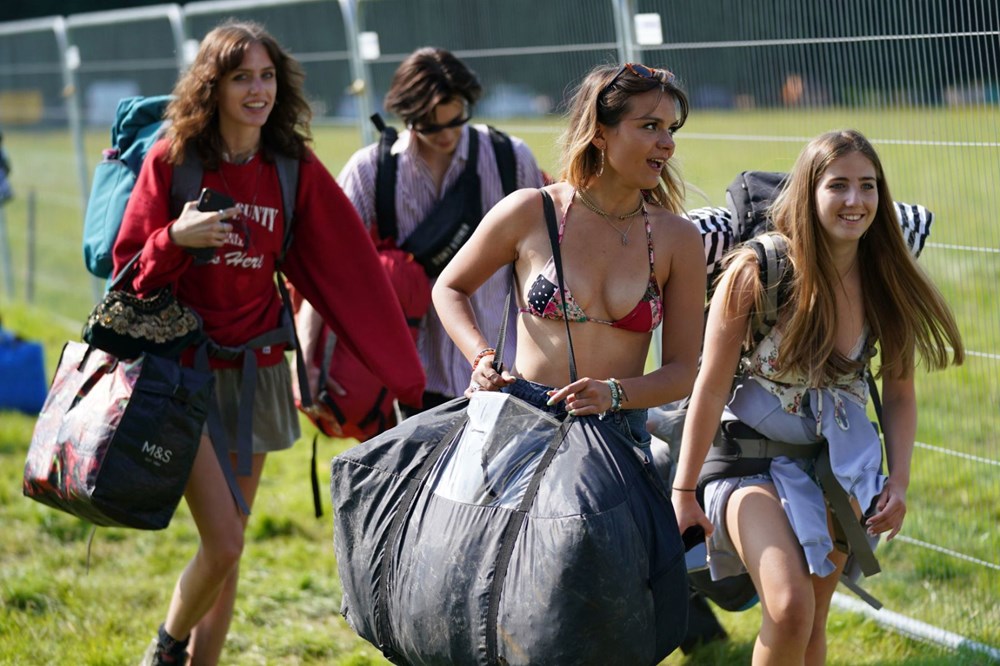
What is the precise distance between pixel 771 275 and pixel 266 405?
184 cm

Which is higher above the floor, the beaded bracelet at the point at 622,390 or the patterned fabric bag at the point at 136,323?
the patterned fabric bag at the point at 136,323

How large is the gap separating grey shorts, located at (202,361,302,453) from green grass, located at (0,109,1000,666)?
2.82ft

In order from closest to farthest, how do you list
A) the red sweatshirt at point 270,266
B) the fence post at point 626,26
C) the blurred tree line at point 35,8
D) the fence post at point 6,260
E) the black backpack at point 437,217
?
the red sweatshirt at point 270,266
the black backpack at point 437,217
the fence post at point 626,26
the fence post at point 6,260
the blurred tree line at point 35,8

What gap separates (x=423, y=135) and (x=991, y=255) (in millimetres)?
2026

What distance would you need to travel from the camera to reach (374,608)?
306cm

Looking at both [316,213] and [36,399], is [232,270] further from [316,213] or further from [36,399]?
[36,399]

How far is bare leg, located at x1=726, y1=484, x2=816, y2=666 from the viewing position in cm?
340

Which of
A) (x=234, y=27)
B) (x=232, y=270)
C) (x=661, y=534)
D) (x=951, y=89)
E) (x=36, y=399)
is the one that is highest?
(x=234, y=27)

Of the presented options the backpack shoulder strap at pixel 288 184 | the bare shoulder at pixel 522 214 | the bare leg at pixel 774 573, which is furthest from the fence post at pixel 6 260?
the bare leg at pixel 774 573

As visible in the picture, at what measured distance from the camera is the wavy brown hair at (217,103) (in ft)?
13.6

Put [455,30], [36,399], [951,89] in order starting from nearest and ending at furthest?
[951,89], [455,30], [36,399]

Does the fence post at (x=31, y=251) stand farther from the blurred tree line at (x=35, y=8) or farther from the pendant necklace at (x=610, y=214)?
the blurred tree line at (x=35, y=8)

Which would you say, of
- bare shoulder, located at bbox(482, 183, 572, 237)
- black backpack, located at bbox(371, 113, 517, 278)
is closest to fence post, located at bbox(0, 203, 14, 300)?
black backpack, located at bbox(371, 113, 517, 278)

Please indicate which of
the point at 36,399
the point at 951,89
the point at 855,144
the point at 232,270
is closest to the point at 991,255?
the point at 951,89
